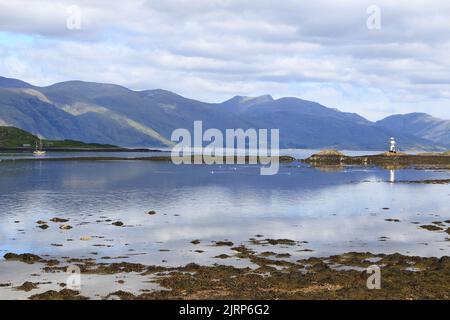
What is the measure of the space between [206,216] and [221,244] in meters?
17.7

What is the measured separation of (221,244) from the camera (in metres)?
45.7

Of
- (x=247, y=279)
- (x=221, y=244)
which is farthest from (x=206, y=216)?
(x=247, y=279)

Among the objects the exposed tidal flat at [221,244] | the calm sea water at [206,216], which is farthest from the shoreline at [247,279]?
the calm sea water at [206,216]

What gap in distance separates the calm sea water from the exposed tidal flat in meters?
0.14

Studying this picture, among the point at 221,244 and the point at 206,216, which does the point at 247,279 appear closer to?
the point at 221,244

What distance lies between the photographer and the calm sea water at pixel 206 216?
145 feet

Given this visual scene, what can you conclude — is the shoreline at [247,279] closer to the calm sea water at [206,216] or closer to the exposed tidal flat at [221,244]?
the exposed tidal flat at [221,244]

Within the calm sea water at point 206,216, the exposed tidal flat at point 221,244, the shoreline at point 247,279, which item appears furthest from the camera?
the calm sea water at point 206,216

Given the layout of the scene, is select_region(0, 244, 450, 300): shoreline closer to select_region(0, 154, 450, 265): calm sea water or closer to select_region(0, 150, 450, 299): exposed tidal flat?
select_region(0, 150, 450, 299): exposed tidal flat

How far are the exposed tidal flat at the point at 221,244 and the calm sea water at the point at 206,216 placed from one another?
140 mm

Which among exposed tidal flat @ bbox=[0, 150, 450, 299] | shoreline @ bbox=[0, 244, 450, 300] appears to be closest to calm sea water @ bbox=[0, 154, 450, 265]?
exposed tidal flat @ bbox=[0, 150, 450, 299]

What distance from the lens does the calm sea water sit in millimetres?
44125
